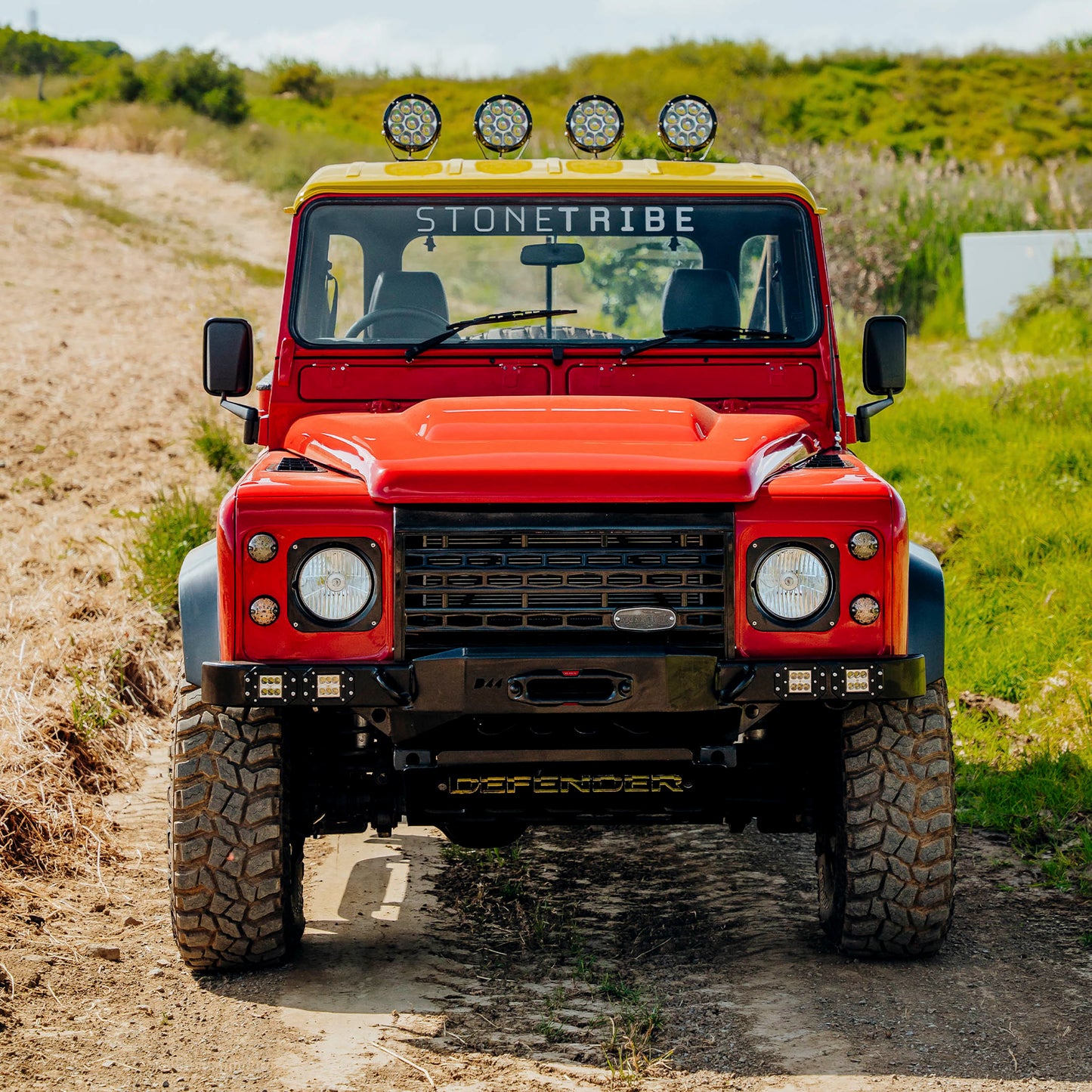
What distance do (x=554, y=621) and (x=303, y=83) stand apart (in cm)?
4973

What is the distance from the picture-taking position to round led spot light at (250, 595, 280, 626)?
3.56 m

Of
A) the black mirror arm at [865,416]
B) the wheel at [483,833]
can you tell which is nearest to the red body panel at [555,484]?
the black mirror arm at [865,416]

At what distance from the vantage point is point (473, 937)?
13.9 ft

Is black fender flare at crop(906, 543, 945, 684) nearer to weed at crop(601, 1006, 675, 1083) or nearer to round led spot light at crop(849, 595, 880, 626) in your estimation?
round led spot light at crop(849, 595, 880, 626)

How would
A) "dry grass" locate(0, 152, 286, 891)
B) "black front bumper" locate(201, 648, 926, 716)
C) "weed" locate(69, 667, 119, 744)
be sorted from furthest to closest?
"weed" locate(69, 667, 119, 744)
"dry grass" locate(0, 152, 286, 891)
"black front bumper" locate(201, 648, 926, 716)

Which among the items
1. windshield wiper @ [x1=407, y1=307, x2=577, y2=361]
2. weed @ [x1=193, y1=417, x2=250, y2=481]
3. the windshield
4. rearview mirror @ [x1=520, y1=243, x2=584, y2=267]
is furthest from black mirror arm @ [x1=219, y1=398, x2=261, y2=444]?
weed @ [x1=193, y1=417, x2=250, y2=481]

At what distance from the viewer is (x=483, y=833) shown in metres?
4.27

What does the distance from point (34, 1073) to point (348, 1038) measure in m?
0.70

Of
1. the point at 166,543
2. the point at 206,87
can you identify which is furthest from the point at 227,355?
the point at 206,87

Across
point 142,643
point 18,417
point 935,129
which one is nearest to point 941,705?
point 142,643

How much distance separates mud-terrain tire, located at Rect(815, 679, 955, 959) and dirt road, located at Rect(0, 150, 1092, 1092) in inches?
7.1

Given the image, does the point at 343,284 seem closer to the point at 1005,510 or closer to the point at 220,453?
the point at 1005,510

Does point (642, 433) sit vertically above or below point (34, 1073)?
above

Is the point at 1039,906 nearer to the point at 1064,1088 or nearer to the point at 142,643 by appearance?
the point at 1064,1088
